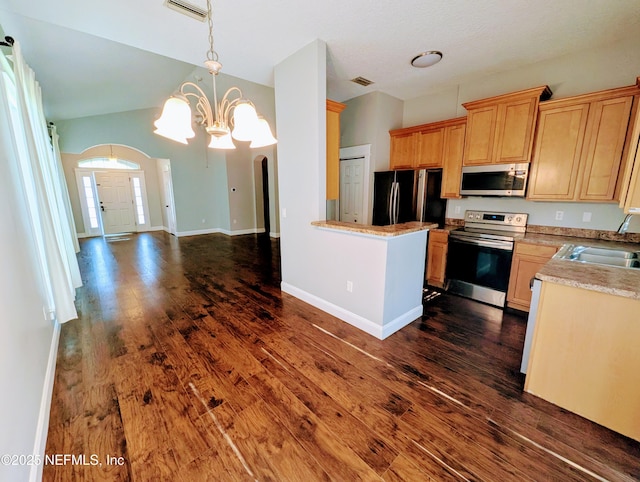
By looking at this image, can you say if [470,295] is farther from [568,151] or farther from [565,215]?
[568,151]

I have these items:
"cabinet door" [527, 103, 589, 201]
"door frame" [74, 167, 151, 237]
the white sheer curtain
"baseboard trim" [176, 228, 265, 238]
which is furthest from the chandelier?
"door frame" [74, 167, 151, 237]

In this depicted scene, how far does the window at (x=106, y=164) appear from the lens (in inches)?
302

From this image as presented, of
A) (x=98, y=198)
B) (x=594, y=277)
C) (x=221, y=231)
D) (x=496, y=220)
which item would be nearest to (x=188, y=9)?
(x=594, y=277)

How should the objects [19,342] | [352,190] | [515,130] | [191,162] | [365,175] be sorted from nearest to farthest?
[19,342]
[515,130]
[365,175]
[352,190]
[191,162]

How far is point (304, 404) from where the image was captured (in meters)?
1.73

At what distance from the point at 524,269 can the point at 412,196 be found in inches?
64.7

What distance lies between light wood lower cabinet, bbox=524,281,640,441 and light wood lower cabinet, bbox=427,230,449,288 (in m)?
1.80

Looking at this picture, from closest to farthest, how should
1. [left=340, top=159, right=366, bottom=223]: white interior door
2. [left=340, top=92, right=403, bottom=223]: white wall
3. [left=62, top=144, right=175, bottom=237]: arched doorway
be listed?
[left=340, top=92, right=403, bottom=223]: white wall, [left=340, top=159, right=366, bottom=223]: white interior door, [left=62, top=144, right=175, bottom=237]: arched doorway

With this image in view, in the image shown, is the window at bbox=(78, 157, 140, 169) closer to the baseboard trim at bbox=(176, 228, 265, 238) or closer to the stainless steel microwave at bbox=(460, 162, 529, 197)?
the baseboard trim at bbox=(176, 228, 265, 238)

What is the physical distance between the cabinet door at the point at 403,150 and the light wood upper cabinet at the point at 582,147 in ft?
4.95

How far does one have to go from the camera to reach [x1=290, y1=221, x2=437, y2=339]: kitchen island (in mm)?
2414

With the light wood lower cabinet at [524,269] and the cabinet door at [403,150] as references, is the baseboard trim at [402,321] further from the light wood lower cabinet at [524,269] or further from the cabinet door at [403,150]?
the cabinet door at [403,150]

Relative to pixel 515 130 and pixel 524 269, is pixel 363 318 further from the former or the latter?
pixel 515 130

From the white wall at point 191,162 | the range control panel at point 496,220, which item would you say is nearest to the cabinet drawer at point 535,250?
the range control panel at point 496,220
